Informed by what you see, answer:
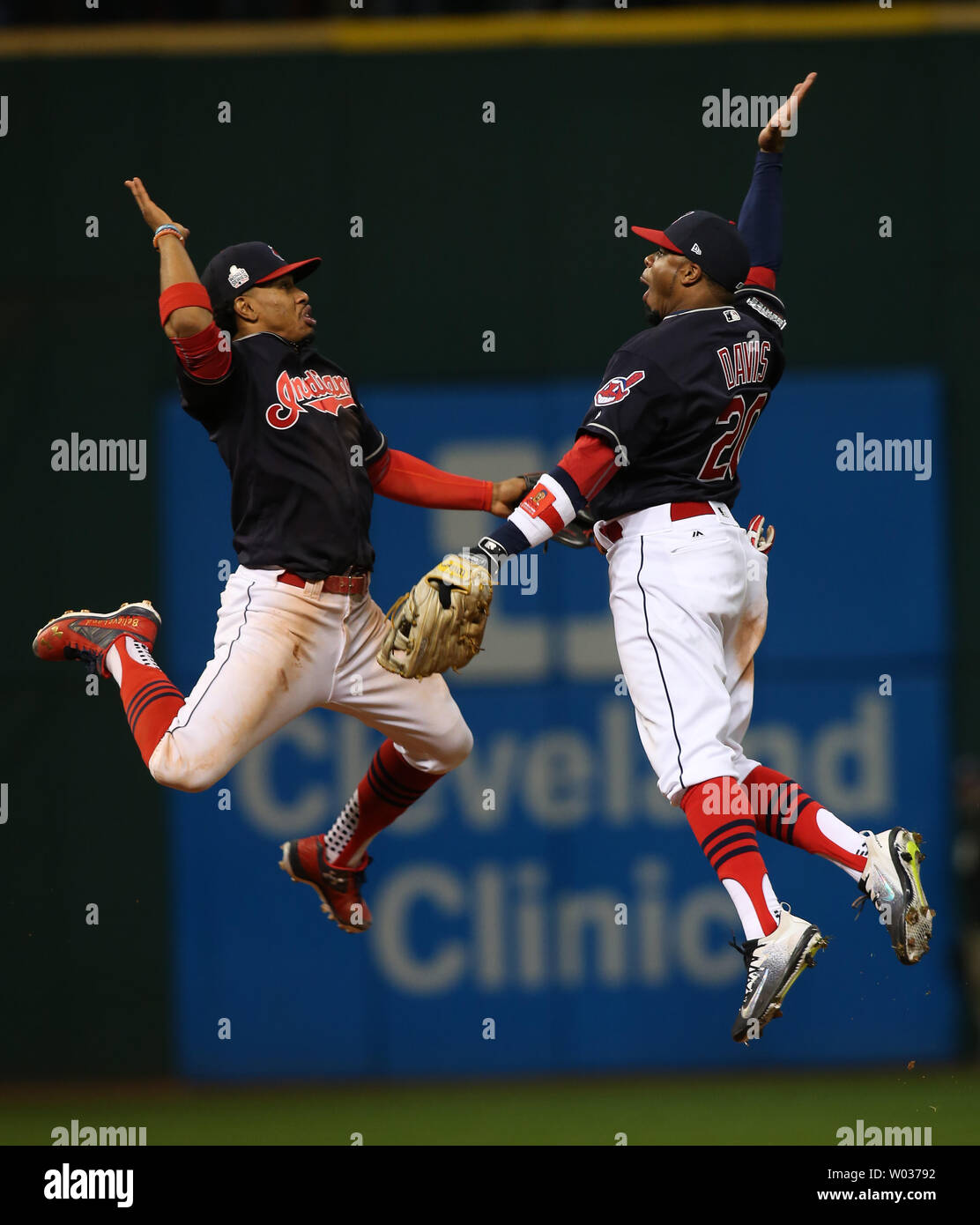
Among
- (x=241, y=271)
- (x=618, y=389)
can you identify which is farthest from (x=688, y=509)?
(x=241, y=271)

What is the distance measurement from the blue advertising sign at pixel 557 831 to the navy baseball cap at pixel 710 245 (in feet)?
13.4

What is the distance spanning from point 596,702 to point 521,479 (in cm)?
371

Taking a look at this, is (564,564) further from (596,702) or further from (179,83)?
(179,83)

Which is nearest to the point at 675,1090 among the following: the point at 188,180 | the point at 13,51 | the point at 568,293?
the point at 568,293

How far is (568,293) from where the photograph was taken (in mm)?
8898

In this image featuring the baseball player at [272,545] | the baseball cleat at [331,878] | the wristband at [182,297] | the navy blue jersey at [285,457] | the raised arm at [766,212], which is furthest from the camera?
the baseball cleat at [331,878]

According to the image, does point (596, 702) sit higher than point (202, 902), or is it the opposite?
point (596, 702)

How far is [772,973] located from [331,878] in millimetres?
1731

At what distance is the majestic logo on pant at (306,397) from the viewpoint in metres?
4.90
